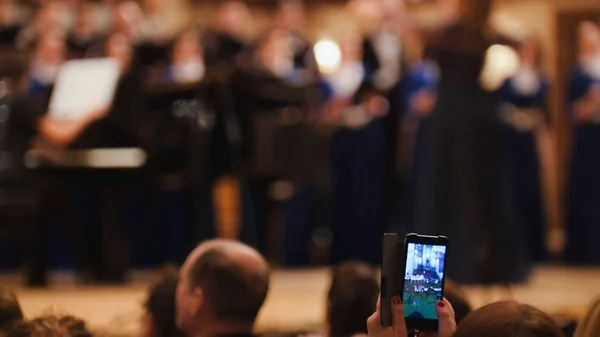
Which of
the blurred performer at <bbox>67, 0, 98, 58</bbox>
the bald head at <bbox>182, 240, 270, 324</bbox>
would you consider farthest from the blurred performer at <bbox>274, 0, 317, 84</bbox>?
the bald head at <bbox>182, 240, 270, 324</bbox>

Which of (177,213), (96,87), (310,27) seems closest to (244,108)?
(96,87)

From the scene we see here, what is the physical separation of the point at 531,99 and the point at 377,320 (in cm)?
684

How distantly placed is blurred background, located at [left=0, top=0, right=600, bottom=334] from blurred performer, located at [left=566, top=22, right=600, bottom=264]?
16 mm

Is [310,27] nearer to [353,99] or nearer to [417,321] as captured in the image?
[353,99]

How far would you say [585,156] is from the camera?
8.07m

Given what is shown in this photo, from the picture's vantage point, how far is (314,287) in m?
6.07

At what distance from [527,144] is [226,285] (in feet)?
19.8

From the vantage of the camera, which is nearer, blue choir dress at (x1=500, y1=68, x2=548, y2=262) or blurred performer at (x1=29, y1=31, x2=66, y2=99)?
blurred performer at (x1=29, y1=31, x2=66, y2=99)

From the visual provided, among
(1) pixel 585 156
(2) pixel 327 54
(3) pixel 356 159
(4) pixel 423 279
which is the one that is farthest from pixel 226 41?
(4) pixel 423 279

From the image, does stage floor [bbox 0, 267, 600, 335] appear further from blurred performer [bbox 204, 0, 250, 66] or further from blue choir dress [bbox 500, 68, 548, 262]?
blurred performer [bbox 204, 0, 250, 66]

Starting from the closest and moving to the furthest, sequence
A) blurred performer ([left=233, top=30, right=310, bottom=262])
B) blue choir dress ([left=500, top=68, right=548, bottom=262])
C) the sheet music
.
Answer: the sheet music < blurred performer ([left=233, top=30, right=310, bottom=262]) < blue choir dress ([left=500, top=68, right=548, bottom=262])

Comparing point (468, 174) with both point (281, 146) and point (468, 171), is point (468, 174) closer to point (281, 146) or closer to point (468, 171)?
point (468, 171)

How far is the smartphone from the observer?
64.9 inches

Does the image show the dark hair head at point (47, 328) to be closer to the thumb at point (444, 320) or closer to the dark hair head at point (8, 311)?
the dark hair head at point (8, 311)
